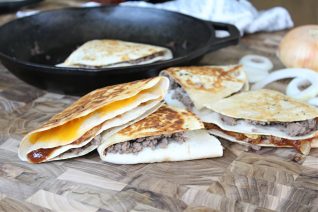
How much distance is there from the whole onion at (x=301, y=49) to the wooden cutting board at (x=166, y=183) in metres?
0.54

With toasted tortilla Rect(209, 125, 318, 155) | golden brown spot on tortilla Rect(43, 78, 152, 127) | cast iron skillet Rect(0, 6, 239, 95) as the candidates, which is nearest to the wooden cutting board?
toasted tortilla Rect(209, 125, 318, 155)

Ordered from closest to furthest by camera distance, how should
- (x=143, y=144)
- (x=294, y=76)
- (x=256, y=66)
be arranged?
→ (x=143, y=144), (x=294, y=76), (x=256, y=66)

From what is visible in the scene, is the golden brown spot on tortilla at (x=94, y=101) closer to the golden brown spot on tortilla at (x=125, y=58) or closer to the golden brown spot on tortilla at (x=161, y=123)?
the golden brown spot on tortilla at (x=161, y=123)

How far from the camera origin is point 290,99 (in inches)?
66.2

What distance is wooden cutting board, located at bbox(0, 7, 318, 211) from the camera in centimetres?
132

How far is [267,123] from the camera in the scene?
159 centimetres

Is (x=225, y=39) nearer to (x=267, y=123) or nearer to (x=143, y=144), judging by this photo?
(x=267, y=123)

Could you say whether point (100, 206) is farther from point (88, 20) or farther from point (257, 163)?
point (88, 20)

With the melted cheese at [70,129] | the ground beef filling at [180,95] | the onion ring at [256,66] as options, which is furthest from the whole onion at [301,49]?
the melted cheese at [70,129]

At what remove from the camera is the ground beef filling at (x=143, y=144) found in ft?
4.89

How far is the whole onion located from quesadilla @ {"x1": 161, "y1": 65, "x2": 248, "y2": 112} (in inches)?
10.5

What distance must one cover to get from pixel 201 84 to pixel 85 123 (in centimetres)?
45

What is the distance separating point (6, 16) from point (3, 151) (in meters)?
1.42

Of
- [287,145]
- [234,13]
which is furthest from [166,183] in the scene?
[234,13]
